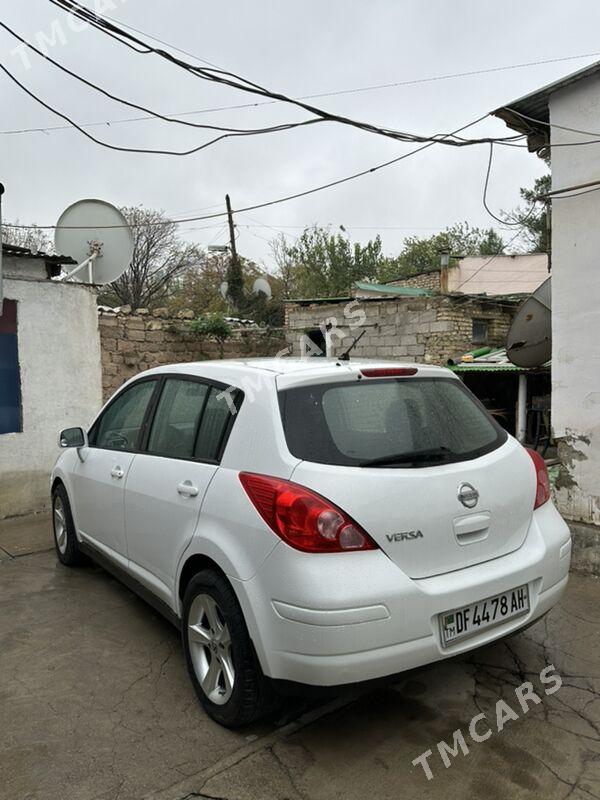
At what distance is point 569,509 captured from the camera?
453cm

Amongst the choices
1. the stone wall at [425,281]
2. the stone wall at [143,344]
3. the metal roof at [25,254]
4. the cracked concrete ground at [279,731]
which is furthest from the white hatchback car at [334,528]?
the stone wall at [425,281]

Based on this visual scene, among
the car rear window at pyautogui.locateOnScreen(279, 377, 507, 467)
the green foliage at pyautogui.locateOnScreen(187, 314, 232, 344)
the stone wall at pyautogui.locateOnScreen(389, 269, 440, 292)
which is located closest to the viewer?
the car rear window at pyautogui.locateOnScreen(279, 377, 507, 467)

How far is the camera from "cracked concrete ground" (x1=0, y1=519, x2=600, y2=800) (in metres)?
2.17

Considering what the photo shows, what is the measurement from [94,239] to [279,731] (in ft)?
20.5

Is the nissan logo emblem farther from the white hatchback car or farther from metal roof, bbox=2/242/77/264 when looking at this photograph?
metal roof, bbox=2/242/77/264

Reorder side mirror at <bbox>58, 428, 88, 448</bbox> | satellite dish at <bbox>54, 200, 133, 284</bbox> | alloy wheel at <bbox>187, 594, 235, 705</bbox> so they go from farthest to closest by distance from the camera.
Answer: satellite dish at <bbox>54, 200, 133, 284</bbox> < side mirror at <bbox>58, 428, 88, 448</bbox> < alloy wheel at <bbox>187, 594, 235, 705</bbox>

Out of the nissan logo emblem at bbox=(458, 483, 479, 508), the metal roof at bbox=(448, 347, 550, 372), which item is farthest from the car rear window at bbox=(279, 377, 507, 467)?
the metal roof at bbox=(448, 347, 550, 372)

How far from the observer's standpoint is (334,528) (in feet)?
7.05

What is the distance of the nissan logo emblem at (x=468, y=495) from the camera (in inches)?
94.0

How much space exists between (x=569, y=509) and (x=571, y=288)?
1.70 metres

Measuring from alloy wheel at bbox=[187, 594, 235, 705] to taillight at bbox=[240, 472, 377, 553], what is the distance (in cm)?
57

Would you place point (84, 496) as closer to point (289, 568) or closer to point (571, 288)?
point (289, 568)

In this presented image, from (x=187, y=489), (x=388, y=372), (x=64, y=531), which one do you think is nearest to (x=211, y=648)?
(x=187, y=489)

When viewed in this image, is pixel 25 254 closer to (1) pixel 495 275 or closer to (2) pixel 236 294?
(2) pixel 236 294
